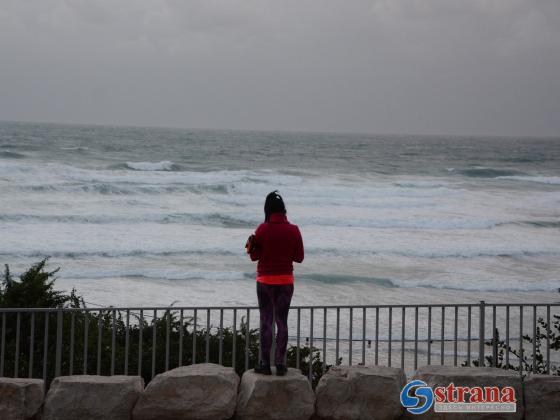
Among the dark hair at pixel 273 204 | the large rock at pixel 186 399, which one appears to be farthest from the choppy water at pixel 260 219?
the large rock at pixel 186 399

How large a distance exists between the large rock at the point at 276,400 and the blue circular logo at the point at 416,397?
0.75 m

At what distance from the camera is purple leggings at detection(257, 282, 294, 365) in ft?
20.3

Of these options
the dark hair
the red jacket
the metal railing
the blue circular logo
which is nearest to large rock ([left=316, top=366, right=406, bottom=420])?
the blue circular logo

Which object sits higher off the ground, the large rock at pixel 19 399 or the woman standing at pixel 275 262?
the woman standing at pixel 275 262

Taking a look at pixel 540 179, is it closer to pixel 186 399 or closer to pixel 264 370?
pixel 264 370

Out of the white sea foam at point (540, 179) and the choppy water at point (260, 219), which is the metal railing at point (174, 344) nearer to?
the choppy water at point (260, 219)

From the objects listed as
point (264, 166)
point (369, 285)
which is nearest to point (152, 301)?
point (369, 285)

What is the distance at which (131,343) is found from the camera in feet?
29.8

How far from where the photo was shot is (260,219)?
3472 centimetres

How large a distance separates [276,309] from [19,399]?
207 centimetres

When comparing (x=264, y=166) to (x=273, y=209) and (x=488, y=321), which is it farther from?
(x=273, y=209)

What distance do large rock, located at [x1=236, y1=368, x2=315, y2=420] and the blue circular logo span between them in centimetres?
75

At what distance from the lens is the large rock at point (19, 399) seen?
575 cm

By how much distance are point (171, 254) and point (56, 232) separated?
20.4ft
